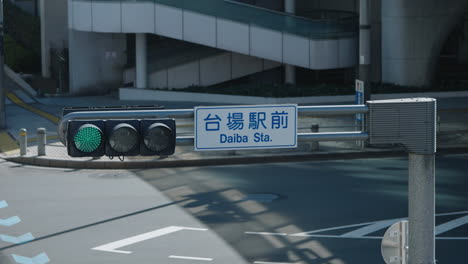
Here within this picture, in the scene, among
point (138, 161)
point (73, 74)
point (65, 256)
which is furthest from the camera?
point (73, 74)

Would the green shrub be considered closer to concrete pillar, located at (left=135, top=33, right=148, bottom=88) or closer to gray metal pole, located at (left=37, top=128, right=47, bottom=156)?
concrete pillar, located at (left=135, top=33, right=148, bottom=88)

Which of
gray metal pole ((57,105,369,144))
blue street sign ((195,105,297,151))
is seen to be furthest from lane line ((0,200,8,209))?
blue street sign ((195,105,297,151))

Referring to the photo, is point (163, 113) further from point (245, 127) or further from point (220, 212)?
point (220, 212)

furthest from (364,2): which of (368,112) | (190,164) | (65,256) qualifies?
(368,112)

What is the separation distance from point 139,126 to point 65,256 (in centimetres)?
729

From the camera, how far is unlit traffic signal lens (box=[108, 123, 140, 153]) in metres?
7.68

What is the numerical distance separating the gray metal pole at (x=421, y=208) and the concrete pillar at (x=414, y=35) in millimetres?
29568

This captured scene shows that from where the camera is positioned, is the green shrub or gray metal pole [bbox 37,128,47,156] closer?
gray metal pole [bbox 37,128,47,156]

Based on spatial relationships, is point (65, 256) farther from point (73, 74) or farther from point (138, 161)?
point (73, 74)

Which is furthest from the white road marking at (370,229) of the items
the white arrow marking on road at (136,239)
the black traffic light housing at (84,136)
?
the black traffic light housing at (84,136)

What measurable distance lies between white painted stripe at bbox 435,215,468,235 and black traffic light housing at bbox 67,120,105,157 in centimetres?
960

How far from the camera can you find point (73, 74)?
1607 inches

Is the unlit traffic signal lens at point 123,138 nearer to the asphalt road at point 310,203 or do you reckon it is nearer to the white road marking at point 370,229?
the asphalt road at point 310,203

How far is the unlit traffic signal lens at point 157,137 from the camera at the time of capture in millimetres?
7730
